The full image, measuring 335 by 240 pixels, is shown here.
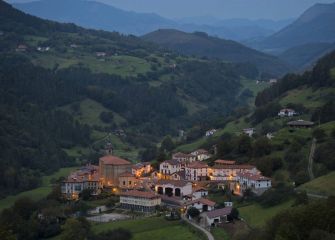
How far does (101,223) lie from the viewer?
63.2 m

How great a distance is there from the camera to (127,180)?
7456 cm

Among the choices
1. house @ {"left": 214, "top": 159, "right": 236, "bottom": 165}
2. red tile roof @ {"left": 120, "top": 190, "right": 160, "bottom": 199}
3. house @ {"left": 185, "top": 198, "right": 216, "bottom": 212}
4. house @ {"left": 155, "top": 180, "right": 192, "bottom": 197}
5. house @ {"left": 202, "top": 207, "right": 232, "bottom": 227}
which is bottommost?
house @ {"left": 202, "top": 207, "right": 232, "bottom": 227}

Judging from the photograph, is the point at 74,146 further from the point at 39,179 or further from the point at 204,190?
the point at 204,190

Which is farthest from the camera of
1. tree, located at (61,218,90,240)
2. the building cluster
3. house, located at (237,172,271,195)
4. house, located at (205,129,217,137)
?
house, located at (205,129,217,137)

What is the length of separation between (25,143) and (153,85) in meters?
66.1

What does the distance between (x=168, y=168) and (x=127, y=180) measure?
457 centimetres

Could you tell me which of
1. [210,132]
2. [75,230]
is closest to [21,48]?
[210,132]

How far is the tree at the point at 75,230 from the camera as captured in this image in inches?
2239

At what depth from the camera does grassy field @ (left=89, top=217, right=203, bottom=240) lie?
5600 cm

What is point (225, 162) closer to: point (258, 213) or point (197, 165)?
point (197, 165)

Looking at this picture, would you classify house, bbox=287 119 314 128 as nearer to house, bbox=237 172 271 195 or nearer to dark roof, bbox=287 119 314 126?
dark roof, bbox=287 119 314 126

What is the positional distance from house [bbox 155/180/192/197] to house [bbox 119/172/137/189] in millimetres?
4531

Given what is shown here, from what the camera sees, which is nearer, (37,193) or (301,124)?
(301,124)

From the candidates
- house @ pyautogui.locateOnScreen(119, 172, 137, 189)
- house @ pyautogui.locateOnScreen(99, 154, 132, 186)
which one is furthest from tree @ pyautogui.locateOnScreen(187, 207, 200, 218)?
house @ pyautogui.locateOnScreen(99, 154, 132, 186)
